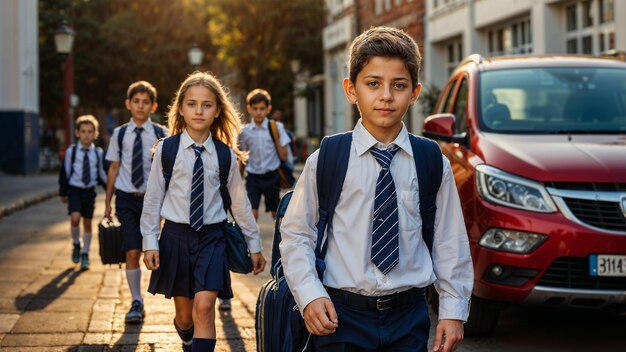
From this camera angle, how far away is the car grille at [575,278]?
6379 mm

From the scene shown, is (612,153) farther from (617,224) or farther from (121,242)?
(121,242)

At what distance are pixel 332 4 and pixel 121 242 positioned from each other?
144 feet

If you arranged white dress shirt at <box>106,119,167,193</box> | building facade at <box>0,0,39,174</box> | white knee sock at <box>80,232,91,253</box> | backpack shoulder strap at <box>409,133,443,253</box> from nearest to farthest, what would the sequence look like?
backpack shoulder strap at <box>409,133,443,253</box>
white dress shirt at <box>106,119,167,193</box>
white knee sock at <box>80,232,91,253</box>
building facade at <box>0,0,39,174</box>

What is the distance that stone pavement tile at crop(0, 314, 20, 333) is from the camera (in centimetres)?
719

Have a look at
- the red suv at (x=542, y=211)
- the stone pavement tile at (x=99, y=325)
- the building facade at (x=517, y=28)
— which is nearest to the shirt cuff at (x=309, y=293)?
the red suv at (x=542, y=211)

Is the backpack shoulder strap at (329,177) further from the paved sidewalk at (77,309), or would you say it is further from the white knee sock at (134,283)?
the white knee sock at (134,283)

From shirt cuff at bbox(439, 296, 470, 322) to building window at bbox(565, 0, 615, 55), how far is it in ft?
65.9

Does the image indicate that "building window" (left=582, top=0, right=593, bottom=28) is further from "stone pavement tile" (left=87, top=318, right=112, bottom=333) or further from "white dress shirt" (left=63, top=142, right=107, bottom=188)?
"stone pavement tile" (left=87, top=318, right=112, bottom=333)


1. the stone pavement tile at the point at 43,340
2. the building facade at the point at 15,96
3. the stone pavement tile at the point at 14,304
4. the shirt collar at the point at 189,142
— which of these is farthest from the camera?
the building facade at the point at 15,96

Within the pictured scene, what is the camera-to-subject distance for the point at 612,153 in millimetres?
6746

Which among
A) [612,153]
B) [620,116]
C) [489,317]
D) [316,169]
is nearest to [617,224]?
[612,153]

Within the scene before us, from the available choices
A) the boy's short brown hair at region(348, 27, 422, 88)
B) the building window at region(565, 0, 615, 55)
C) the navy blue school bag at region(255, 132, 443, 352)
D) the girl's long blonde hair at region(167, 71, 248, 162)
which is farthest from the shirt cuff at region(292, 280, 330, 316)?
the building window at region(565, 0, 615, 55)

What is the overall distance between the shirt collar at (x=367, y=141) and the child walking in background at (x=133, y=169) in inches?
174

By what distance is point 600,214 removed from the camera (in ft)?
21.0
